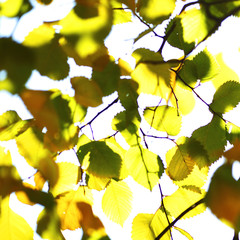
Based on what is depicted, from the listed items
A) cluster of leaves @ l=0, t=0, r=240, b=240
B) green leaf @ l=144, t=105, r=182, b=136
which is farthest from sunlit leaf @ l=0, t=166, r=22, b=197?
green leaf @ l=144, t=105, r=182, b=136

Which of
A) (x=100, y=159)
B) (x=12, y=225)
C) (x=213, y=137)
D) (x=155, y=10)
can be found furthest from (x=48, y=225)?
(x=155, y=10)

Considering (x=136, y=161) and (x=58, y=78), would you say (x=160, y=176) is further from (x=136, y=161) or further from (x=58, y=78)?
(x=58, y=78)

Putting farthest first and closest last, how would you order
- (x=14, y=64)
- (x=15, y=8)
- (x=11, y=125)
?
1. (x=11, y=125)
2. (x=15, y=8)
3. (x=14, y=64)

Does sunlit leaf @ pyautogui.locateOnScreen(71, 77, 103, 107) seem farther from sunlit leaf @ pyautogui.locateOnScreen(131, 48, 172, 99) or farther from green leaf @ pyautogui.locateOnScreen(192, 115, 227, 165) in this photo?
green leaf @ pyautogui.locateOnScreen(192, 115, 227, 165)

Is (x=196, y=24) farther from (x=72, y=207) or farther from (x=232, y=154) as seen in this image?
(x=72, y=207)

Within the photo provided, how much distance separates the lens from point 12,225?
0.63 meters

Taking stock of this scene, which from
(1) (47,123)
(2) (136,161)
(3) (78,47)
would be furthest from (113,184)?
(3) (78,47)

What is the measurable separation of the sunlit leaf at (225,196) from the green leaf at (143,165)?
0.12 metres

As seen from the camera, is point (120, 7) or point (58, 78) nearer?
point (58, 78)

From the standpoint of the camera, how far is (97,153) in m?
0.68

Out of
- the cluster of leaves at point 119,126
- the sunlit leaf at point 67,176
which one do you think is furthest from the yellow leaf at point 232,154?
the sunlit leaf at point 67,176

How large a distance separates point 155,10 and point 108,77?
7.3 inches

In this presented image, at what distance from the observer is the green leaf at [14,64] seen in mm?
470

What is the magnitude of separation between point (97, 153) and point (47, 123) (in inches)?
5.4
